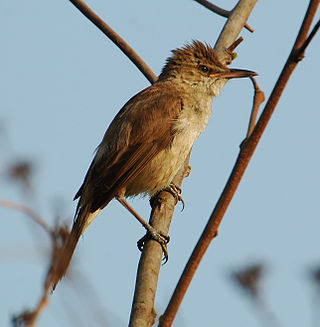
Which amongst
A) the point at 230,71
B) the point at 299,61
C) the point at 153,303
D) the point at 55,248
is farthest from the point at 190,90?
the point at 55,248

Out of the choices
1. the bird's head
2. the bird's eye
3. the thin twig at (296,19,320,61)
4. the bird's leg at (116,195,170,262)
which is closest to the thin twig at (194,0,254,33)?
the bird's head

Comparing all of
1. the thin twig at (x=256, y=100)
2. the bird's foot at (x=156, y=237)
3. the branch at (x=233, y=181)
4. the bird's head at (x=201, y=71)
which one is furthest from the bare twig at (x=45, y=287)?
the bird's head at (x=201, y=71)

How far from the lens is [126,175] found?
4.83m

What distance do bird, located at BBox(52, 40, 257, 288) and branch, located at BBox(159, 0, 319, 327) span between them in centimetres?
287

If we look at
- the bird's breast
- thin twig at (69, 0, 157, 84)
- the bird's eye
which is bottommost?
the bird's breast

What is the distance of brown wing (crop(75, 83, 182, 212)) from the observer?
4.78 metres

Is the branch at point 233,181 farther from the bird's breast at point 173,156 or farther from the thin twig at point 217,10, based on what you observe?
the thin twig at point 217,10

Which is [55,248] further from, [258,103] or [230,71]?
[230,71]

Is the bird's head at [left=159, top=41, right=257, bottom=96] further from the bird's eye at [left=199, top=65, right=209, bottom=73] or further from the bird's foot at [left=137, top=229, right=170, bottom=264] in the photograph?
the bird's foot at [left=137, top=229, right=170, bottom=264]

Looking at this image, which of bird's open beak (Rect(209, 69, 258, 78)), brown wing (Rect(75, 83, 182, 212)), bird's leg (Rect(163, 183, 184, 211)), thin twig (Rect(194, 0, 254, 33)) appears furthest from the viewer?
bird's open beak (Rect(209, 69, 258, 78))

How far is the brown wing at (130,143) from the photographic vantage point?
478cm

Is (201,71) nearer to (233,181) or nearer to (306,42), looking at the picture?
(306,42)

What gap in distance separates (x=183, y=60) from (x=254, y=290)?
13.7ft

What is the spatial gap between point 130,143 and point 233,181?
10.6ft
